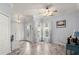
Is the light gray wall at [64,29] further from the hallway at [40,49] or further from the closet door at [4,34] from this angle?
the closet door at [4,34]

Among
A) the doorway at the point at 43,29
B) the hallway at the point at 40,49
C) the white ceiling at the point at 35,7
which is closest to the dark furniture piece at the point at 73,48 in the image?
the hallway at the point at 40,49

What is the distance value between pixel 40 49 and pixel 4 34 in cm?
79

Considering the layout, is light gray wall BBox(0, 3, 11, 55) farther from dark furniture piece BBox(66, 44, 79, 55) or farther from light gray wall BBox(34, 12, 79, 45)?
dark furniture piece BBox(66, 44, 79, 55)

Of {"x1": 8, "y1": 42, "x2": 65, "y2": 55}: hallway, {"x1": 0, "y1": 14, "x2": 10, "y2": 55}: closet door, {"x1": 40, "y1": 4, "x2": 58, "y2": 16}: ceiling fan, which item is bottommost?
{"x1": 8, "y1": 42, "x2": 65, "y2": 55}: hallway

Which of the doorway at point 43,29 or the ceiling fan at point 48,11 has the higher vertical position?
Result: the ceiling fan at point 48,11

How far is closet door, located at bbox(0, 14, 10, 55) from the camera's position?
2594 millimetres

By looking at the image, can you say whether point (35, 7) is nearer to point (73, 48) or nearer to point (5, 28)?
point (5, 28)

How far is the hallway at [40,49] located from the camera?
262 centimetres

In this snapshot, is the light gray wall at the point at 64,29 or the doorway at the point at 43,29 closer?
the light gray wall at the point at 64,29

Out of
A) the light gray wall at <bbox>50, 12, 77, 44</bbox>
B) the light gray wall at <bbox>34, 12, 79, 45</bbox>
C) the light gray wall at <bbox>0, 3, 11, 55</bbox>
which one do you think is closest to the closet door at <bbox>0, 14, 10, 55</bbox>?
the light gray wall at <bbox>0, 3, 11, 55</bbox>

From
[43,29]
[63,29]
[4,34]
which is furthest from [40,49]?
[4,34]

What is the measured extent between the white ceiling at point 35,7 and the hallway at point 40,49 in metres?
0.67

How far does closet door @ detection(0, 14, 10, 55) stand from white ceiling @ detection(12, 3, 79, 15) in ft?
0.84
